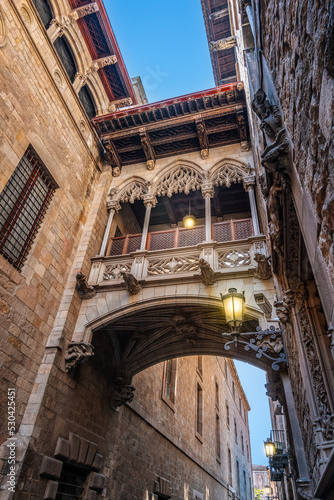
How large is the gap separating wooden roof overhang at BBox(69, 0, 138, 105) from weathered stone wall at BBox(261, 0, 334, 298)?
10.3 meters

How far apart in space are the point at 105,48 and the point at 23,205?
25.7 feet

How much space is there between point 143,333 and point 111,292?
87.0 inches

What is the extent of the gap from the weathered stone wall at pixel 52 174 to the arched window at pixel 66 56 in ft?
4.98

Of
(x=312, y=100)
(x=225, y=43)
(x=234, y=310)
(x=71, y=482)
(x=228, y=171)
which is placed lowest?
(x=71, y=482)

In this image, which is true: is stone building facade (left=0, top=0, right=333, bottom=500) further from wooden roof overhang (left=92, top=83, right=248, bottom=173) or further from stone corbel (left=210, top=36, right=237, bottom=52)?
stone corbel (left=210, top=36, right=237, bottom=52)

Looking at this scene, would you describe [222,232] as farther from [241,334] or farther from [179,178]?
[241,334]

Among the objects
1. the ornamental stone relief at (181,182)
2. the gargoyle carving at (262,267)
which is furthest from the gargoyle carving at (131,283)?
the ornamental stone relief at (181,182)

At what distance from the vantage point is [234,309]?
16.1ft

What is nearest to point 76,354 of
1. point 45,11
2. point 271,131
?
point 271,131

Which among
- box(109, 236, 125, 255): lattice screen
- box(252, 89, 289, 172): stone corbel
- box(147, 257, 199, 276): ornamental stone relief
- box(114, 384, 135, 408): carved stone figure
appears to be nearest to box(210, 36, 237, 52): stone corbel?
box(109, 236, 125, 255): lattice screen

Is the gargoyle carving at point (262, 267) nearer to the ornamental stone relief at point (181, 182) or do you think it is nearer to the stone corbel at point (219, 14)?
the ornamental stone relief at point (181, 182)

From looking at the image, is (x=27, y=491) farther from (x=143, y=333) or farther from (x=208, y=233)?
(x=208, y=233)

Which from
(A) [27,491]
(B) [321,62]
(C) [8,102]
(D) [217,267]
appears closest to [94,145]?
(C) [8,102]

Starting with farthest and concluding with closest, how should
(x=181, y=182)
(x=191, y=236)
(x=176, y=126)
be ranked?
(x=176, y=126) < (x=181, y=182) < (x=191, y=236)
